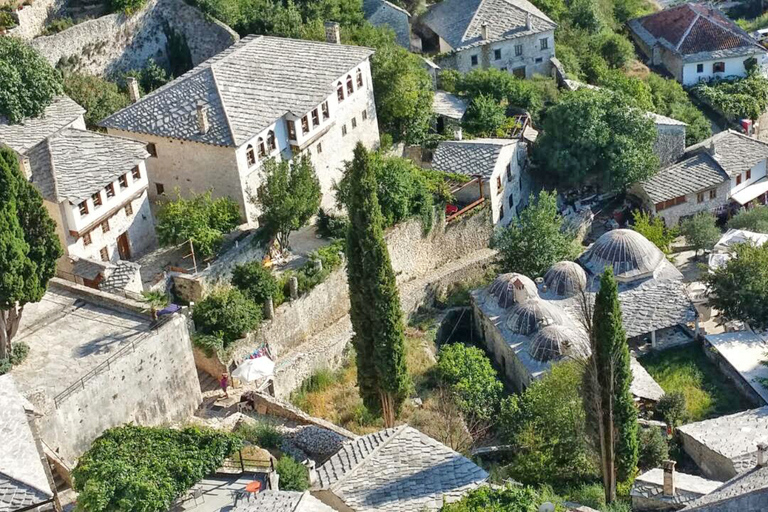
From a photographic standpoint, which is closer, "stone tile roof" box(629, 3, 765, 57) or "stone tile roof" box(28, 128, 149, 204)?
"stone tile roof" box(28, 128, 149, 204)

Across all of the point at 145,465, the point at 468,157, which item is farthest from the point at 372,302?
the point at 468,157

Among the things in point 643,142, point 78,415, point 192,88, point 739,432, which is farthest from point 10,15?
point 739,432

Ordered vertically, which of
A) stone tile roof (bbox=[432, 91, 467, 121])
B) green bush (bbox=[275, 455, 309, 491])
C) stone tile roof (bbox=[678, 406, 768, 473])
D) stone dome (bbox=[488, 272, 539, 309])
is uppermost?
stone tile roof (bbox=[432, 91, 467, 121])

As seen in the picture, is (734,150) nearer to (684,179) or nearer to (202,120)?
(684,179)

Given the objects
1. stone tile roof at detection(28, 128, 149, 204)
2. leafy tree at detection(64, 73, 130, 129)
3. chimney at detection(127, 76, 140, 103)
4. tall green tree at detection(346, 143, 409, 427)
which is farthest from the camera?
chimney at detection(127, 76, 140, 103)

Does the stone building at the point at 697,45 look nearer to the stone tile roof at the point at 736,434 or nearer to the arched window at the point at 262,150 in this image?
the arched window at the point at 262,150

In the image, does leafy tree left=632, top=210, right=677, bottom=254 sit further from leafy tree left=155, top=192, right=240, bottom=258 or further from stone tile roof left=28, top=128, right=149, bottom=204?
stone tile roof left=28, top=128, right=149, bottom=204

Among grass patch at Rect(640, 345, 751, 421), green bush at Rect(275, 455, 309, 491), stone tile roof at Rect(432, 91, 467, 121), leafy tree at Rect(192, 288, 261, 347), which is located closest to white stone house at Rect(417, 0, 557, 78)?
stone tile roof at Rect(432, 91, 467, 121)

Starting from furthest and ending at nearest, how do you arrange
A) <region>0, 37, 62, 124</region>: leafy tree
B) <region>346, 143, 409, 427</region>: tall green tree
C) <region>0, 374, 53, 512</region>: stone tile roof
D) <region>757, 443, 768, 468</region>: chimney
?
1. <region>0, 37, 62, 124</region>: leafy tree
2. <region>346, 143, 409, 427</region>: tall green tree
3. <region>757, 443, 768, 468</region>: chimney
4. <region>0, 374, 53, 512</region>: stone tile roof
